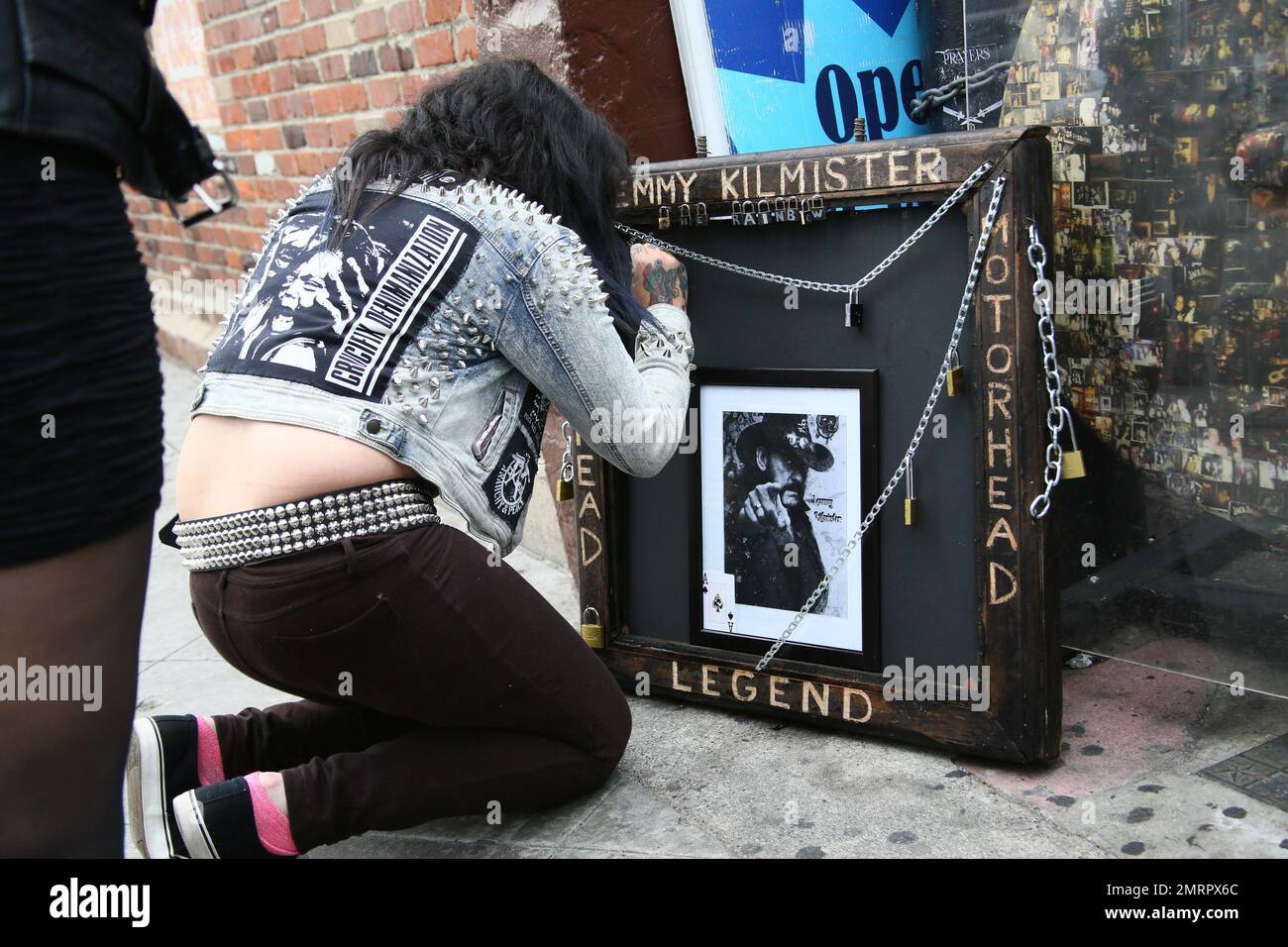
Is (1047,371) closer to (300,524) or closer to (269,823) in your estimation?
(300,524)

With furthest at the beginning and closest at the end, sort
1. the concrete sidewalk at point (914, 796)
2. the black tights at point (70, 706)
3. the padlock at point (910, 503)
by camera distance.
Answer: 1. the padlock at point (910, 503)
2. the concrete sidewalk at point (914, 796)
3. the black tights at point (70, 706)

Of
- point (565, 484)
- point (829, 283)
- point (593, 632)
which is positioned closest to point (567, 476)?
point (565, 484)

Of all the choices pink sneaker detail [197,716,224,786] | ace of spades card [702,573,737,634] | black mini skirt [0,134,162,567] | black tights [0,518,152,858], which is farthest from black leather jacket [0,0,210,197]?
ace of spades card [702,573,737,634]

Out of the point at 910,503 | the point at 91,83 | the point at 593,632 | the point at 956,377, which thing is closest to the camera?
the point at 91,83

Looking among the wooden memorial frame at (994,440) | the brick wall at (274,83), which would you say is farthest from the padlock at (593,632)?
the brick wall at (274,83)

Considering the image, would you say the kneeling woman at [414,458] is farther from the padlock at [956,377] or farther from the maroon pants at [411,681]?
the padlock at [956,377]

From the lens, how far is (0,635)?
1.22m

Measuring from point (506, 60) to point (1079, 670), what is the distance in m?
1.61

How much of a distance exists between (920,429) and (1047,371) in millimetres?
236

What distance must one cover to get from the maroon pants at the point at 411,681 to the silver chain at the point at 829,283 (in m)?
0.73

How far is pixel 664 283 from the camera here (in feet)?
7.50

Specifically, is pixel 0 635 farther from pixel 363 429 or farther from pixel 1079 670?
pixel 1079 670

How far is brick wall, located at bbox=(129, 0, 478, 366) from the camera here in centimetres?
338

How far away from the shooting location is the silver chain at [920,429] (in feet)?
6.24
